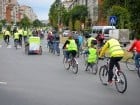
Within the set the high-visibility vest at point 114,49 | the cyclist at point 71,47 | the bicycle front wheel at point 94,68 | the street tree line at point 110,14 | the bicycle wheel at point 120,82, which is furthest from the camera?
the street tree line at point 110,14

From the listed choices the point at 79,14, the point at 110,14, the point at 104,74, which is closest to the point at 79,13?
the point at 79,14

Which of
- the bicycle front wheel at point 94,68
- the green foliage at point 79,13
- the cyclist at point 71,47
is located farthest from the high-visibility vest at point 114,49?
the green foliage at point 79,13

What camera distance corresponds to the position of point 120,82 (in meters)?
14.7

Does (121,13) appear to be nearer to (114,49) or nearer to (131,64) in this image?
(131,64)

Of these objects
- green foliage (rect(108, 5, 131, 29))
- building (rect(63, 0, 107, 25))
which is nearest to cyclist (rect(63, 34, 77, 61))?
green foliage (rect(108, 5, 131, 29))

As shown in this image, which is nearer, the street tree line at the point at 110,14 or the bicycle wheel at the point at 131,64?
the bicycle wheel at the point at 131,64

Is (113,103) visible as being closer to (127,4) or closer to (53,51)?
(53,51)

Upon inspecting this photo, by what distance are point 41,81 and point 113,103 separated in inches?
206

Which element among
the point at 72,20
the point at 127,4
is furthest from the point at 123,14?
the point at 72,20

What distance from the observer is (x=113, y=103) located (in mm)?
12641

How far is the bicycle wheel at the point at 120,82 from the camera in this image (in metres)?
14.5

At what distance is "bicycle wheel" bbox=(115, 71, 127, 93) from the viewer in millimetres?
14516

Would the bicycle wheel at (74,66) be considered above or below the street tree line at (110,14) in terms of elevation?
below

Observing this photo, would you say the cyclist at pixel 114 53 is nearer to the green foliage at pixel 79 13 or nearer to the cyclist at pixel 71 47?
the cyclist at pixel 71 47
